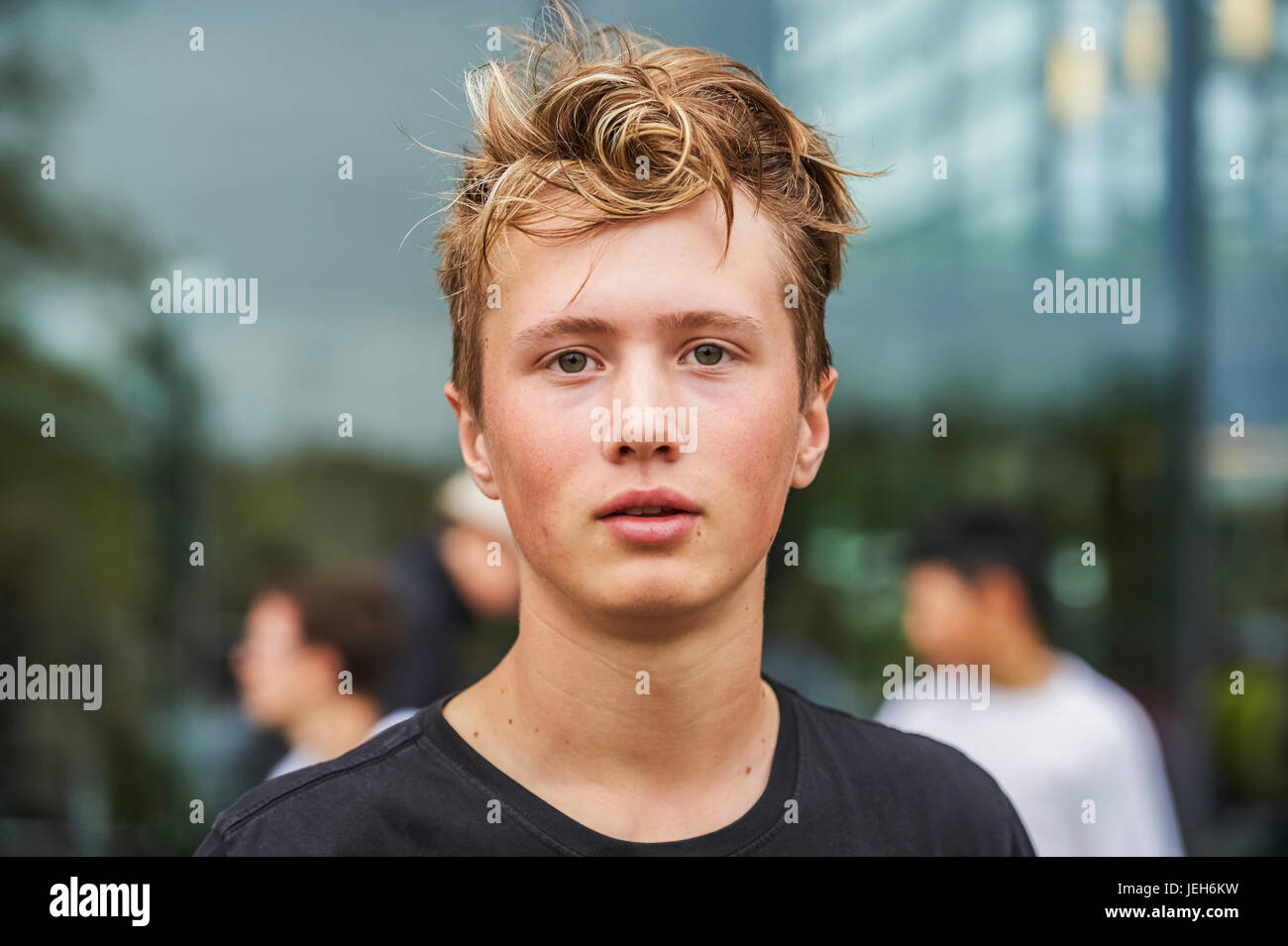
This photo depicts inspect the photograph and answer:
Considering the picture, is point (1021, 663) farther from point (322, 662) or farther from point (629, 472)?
point (629, 472)

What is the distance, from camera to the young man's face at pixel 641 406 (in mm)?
2010

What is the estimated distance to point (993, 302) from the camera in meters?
6.24

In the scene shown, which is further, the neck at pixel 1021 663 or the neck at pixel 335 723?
Answer: the neck at pixel 1021 663

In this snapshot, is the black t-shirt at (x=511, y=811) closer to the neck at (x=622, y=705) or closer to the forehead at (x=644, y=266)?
the neck at (x=622, y=705)

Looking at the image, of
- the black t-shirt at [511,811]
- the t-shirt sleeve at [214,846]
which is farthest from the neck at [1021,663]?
the t-shirt sleeve at [214,846]

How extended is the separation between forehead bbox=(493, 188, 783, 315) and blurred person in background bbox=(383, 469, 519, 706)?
8.31 feet

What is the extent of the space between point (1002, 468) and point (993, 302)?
930mm

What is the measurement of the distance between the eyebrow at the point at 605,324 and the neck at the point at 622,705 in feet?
1.57

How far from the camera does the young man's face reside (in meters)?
2.01

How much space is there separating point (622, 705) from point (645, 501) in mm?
434
